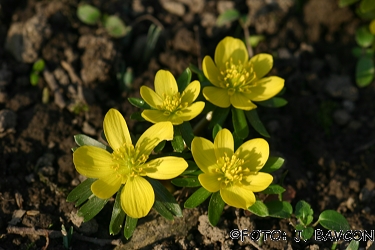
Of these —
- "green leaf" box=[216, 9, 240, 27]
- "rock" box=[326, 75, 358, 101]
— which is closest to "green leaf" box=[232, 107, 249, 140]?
"green leaf" box=[216, 9, 240, 27]

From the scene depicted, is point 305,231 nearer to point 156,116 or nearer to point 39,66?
point 156,116

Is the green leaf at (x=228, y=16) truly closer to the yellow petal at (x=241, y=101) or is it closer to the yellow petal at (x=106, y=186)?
the yellow petal at (x=241, y=101)

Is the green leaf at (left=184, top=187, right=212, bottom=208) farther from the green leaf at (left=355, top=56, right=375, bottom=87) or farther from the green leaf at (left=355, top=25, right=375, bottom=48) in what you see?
the green leaf at (left=355, top=25, right=375, bottom=48)

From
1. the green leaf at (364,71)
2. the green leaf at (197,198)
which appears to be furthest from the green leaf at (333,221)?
the green leaf at (364,71)

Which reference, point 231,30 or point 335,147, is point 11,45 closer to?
point 231,30

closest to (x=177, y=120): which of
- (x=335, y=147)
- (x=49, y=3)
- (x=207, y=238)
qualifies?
(x=207, y=238)

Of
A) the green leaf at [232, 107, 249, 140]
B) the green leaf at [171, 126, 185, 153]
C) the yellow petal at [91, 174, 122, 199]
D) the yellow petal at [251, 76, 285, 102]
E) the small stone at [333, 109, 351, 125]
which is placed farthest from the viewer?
the small stone at [333, 109, 351, 125]
